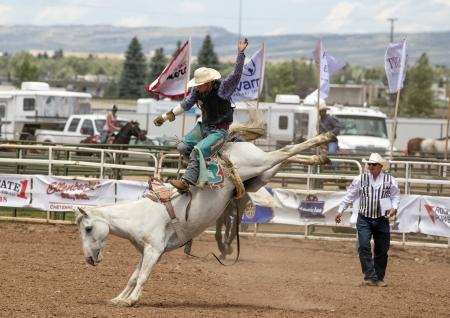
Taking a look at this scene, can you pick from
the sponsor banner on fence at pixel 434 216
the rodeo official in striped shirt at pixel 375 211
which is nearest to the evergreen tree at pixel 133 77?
the sponsor banner on fence at pixel 434 216

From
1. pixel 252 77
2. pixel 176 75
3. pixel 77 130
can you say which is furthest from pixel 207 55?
pixel 176 75

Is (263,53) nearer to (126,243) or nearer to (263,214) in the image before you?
(263,214)

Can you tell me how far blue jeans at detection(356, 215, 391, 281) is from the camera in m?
11.7

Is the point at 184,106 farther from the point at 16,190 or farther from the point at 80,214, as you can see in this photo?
the point at 16,190

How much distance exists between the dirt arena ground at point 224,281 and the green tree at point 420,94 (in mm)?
82811

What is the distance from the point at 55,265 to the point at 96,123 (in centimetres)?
1942

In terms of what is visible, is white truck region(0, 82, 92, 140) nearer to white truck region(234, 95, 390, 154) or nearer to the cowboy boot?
white truck region(234, 95, 390, 154)

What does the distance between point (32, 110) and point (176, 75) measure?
19321 mm

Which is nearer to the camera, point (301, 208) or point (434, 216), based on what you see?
point (434, 216)

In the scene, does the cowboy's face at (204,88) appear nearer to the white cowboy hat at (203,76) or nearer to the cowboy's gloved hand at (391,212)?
the white cowboy hat at (203,76)

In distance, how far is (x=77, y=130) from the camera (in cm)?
3120

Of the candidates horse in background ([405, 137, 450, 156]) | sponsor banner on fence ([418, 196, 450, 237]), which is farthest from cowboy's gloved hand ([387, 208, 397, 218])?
horse in background ([405, 137, 450, 156])


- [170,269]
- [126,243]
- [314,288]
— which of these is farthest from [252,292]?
[126,243]

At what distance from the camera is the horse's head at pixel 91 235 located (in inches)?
359
